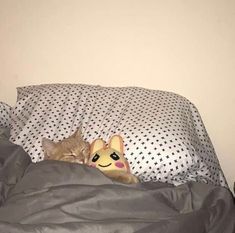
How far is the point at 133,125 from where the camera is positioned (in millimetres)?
1174

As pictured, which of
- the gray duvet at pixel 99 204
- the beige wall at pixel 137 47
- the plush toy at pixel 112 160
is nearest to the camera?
the gray duvet at pixel 99 204

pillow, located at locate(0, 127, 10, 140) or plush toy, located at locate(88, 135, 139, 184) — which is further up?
plush toy, located at locate(88, 135, 139, 184)

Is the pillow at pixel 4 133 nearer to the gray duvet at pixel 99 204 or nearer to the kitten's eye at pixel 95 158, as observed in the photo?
the gray duvet at pixel 99 204

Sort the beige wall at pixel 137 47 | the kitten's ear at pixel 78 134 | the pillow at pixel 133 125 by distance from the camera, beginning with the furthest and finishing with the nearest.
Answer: the beige wall at pixel 137 47, the kitten's ear at pixel 78 134, the pillow at pixel 133 125

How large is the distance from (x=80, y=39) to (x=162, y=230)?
42.8 inches

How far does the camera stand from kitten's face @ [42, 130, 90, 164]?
3.76ft

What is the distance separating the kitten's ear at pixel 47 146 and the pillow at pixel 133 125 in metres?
0.04

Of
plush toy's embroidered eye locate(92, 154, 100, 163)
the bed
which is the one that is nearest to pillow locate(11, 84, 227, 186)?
the bed

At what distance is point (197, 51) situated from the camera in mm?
1387

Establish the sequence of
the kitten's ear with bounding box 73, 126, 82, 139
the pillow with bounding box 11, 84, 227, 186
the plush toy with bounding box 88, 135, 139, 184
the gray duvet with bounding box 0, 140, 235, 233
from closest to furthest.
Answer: the gray duvet with bounding box 0, 140, 235, 233 < the plush toy with bounding box 88, 135, 139, 184 < the pillow with bounding box 11, 84, 227, 186 < the kitten's ear with bounding box 73, 126, 82, 139

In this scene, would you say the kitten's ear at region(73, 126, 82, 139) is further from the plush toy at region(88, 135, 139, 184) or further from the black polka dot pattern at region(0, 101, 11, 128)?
the black polka dot pattern at region(0, 101, 11, 128)

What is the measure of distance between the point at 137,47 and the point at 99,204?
2.90ft

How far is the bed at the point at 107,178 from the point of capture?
2.50ft

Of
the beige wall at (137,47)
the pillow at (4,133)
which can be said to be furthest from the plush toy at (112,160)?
the beige wall at (137,47)
